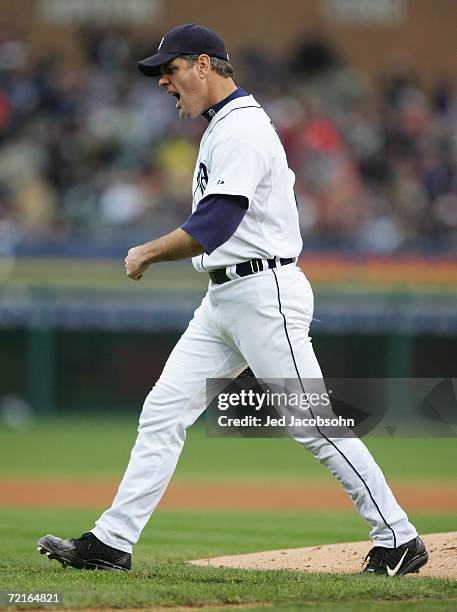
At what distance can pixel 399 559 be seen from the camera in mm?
4496

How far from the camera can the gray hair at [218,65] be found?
453cm

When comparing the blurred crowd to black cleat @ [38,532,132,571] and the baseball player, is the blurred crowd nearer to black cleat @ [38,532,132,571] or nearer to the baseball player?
the baseball player

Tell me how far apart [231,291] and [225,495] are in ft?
13.7

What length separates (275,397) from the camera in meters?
4.52

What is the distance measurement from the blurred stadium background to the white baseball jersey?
27.6 ft

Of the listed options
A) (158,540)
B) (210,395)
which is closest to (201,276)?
(158,540)

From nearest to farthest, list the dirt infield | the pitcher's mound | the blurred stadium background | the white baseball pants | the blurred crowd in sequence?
1. the white baseball pants
2. the pitcher's mound
3. the dirt infield
4. the blurred stadium background
5. the blurred crowd

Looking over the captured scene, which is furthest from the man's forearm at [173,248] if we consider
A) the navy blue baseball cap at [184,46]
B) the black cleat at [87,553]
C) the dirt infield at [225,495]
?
the dirt infield at [225,495]

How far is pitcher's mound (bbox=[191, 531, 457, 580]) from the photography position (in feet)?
15.7

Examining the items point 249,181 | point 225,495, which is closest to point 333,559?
point 249,181

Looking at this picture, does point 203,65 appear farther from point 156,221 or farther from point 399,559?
point 156,221

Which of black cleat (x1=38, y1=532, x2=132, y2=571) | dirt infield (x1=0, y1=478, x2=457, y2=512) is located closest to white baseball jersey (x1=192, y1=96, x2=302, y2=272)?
black cleat (x1=38, y1=532, x2=132, y2=571)

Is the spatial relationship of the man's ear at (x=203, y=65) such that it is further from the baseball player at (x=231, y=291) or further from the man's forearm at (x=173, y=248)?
the man's forearm at (x=173, y=248)

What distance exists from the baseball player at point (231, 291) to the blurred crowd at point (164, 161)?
27.6 feet
